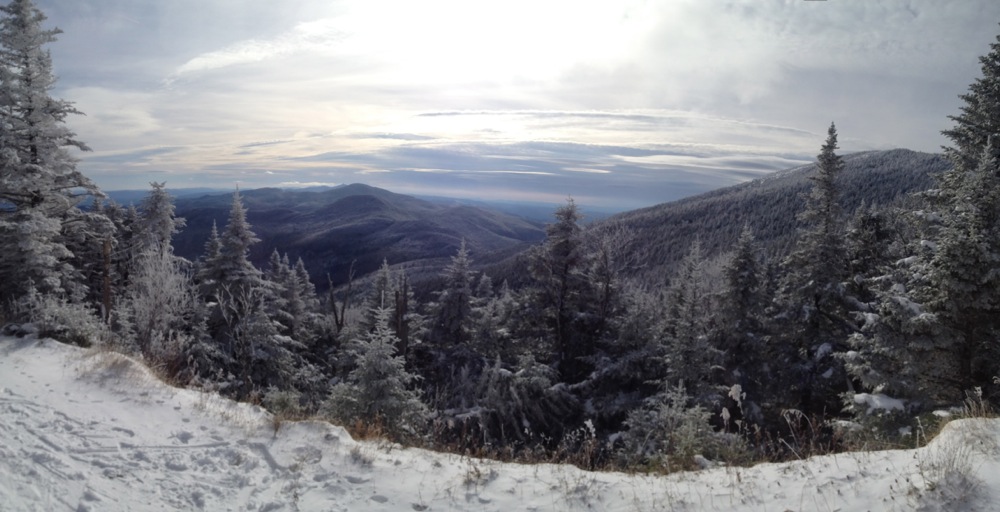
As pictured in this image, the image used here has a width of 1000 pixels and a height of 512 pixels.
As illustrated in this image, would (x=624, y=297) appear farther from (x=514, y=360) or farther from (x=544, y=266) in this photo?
(x=514, y=360)

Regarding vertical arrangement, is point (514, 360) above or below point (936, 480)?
below

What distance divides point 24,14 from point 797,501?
84.0 feet

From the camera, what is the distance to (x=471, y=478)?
6652 mm

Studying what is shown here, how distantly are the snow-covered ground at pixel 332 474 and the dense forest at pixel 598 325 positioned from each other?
128 centimetres

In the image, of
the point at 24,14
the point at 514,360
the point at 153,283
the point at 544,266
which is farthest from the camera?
the point at 514,360

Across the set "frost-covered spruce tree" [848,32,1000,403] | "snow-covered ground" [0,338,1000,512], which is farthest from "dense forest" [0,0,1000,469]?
"snow-covered ground" [0,338,1000,512]

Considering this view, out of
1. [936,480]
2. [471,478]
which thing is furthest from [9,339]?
[936,480]

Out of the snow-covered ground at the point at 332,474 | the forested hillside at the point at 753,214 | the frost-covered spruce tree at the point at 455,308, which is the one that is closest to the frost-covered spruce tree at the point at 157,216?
the frost-covered spruce tree at the point at 455,308

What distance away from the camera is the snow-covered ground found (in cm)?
520

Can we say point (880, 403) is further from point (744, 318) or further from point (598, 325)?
point (598, 325)

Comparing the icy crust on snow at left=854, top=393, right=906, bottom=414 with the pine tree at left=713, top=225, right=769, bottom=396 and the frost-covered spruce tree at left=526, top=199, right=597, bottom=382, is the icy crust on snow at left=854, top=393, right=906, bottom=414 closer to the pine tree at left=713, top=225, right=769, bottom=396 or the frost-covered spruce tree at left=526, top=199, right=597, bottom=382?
the pine tree at left=713, top=225, right=769, bottom=396

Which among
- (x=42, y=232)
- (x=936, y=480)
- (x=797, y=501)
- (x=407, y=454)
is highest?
(x=42, y=232)

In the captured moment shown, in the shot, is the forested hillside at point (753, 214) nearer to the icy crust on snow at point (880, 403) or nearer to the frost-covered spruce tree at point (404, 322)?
the frost-covered spruce tree at point (404, 322)

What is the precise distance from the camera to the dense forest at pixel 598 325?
11.5 meters
